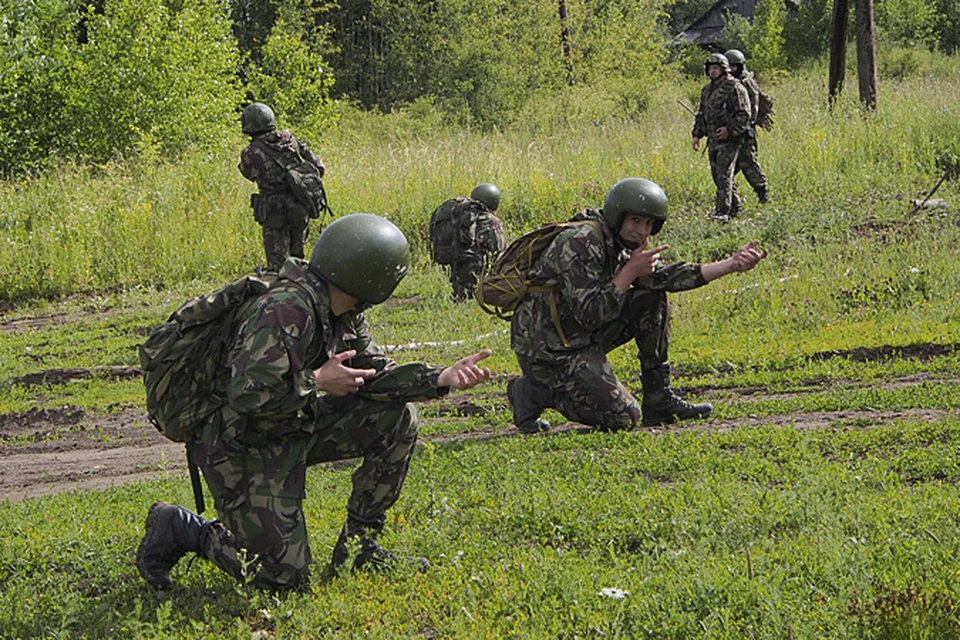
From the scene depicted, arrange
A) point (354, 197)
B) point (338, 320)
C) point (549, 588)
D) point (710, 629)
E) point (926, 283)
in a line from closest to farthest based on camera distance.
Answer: point (710, 629) → point (549, 588) → point (338, 320) → point (926, 283) → point (354, 197)

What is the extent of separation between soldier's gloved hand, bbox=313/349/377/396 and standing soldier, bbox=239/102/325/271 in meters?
10.9

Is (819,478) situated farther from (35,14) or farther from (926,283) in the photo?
(35,14)

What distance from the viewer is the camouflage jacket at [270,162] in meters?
15.8

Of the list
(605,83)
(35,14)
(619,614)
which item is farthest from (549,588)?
(605,83)

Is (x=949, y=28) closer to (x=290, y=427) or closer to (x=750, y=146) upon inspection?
(x=750, y=146)

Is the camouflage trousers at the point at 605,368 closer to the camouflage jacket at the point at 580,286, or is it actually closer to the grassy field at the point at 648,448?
the camouflage jacket at the point at 580,286

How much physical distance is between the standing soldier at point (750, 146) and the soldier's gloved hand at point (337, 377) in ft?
46.0

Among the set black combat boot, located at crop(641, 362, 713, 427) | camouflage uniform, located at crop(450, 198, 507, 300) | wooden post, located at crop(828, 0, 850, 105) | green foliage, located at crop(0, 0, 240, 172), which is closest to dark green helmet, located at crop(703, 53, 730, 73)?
camouflage uniform, located at crop(450, 198, 507, 300)

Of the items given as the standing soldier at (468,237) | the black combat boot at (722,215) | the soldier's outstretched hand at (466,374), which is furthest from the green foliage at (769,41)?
the soldier's outstretched hand at (466,374)

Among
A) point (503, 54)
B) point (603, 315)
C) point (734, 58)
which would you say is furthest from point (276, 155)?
point (503, 54)

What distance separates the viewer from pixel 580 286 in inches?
330

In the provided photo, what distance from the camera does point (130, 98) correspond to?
2870cm

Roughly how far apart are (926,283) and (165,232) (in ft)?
42.6

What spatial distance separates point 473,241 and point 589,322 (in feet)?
25.2
